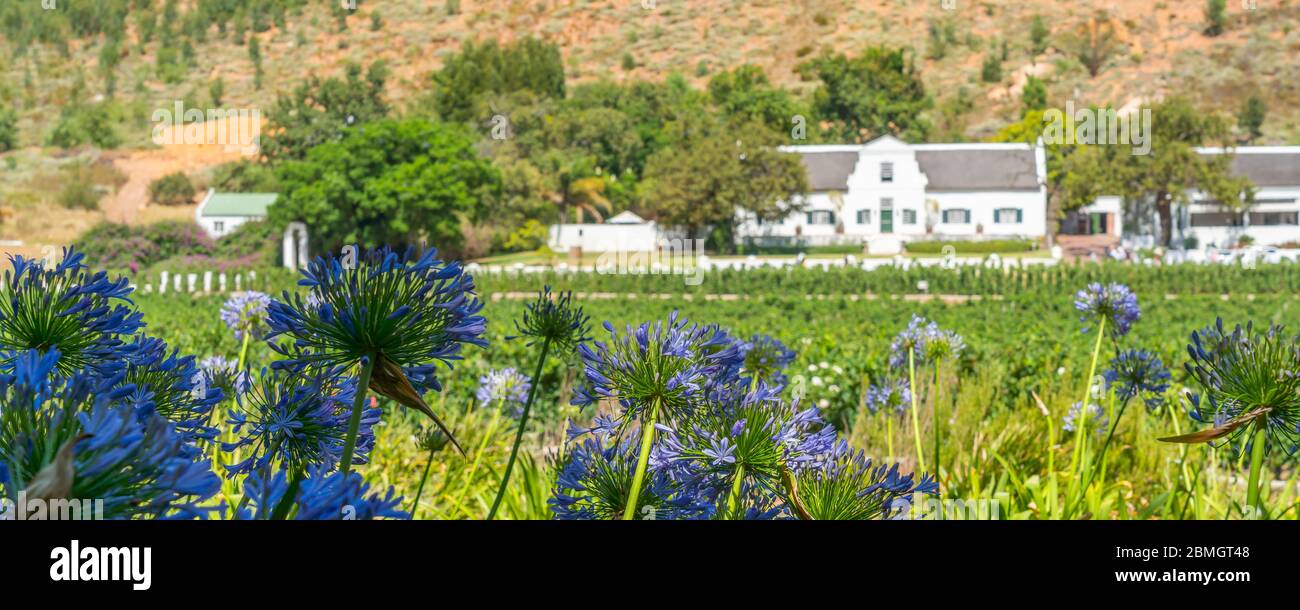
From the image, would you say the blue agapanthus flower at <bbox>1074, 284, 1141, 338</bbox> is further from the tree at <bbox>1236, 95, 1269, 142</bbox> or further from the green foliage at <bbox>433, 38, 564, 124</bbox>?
the tree at <bbox>1236, 95, 1269, 142</bbox>

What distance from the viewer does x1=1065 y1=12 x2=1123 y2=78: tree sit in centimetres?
9431

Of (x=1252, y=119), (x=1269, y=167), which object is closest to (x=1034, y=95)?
(x=1252, y=119)

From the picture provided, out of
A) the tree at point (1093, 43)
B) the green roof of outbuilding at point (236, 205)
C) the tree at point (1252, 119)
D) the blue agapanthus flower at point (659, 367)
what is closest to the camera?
the blue agapanthus flower at point (659, 367)

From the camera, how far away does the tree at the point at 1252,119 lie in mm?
74938

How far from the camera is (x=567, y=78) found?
99.4m

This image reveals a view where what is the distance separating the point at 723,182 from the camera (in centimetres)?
4988

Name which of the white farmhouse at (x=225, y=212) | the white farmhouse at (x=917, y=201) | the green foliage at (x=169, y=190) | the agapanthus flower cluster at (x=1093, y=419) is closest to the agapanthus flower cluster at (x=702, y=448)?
the agapanthus flower cluster at (x=1093, y=419)

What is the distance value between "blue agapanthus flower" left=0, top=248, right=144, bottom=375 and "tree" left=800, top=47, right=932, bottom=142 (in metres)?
70.9

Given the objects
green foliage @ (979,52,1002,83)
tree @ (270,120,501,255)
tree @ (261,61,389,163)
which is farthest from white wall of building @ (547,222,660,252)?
green foliage @ (979,52,1002,83)

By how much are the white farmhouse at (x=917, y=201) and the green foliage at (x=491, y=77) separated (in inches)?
798

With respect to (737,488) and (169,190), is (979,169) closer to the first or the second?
(169,190)

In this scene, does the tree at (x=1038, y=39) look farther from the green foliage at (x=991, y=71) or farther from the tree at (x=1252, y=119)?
the tree at (x=1252, y=119)
